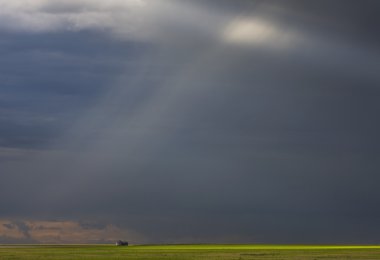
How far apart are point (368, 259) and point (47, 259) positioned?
1821 inches

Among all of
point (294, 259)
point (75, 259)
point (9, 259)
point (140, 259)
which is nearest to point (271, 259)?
point (294, 259)

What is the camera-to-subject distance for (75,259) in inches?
4112

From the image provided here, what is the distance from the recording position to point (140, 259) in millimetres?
105562

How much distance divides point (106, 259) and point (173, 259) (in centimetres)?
987

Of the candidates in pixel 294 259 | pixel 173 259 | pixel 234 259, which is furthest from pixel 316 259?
pixel 173 259

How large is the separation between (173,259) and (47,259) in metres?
18.4

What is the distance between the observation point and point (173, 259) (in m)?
104

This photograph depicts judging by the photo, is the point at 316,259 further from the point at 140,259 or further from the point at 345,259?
the point at 140,259

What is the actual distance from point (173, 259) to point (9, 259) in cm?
2361

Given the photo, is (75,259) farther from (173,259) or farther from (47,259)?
(173,259)

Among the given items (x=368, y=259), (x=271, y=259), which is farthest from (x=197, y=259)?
(x=368, y=259)

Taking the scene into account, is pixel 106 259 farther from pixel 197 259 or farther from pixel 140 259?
pixel 197 259

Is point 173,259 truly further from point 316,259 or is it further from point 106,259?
point 316,259

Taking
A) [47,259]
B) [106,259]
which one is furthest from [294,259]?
[47,259]
